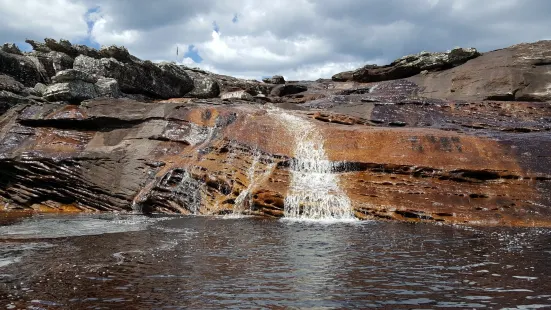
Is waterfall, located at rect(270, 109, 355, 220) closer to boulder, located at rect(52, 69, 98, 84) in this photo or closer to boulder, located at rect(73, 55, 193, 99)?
boulder, located at rect(52, 69, 98, 84)

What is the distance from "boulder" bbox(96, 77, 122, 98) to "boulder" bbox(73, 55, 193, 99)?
6.52ft

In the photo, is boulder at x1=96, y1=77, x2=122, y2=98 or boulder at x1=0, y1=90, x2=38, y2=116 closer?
boulder at x1=0, y1=90, x2=38, y2=116

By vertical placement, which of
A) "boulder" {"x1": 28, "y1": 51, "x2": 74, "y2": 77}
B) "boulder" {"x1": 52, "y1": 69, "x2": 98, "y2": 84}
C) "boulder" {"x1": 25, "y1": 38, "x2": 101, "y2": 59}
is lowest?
"boulder" {"x1": 52, "y1": 69, "x2": 98, "y2": 84}

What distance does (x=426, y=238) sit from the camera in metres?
11.1

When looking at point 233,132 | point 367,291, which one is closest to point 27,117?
point 233,132

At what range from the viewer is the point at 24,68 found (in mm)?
28688

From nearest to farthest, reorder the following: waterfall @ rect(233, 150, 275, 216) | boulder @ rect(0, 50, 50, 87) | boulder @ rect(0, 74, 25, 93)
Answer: waterfall @ rect(233, 150, 275, 216) → boulder @ rect(0, 74, 25, 93) → boulder @ rect(0, 50, 50, 87)

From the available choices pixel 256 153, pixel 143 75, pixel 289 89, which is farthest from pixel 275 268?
pixel 289 89

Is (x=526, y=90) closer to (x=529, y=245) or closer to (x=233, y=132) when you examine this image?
(x=233, y=132)

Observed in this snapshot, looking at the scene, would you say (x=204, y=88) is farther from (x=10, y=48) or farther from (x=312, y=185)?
(x=312, y=185)

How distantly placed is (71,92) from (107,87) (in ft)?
7.35

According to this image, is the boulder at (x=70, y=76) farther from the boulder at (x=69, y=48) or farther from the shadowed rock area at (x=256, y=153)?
the boulder at (x=69, y=48)

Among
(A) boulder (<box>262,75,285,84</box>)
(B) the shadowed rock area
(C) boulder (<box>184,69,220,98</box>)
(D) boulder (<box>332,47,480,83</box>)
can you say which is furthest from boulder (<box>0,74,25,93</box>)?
(D) boulder (<box>332,47,480,83</box>)

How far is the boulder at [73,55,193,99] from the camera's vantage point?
1099 inches
